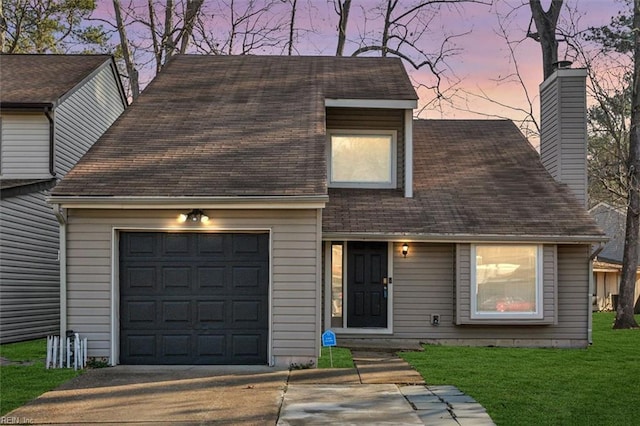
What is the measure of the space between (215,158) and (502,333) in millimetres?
6478

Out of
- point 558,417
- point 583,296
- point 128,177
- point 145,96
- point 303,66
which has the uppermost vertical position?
point 303,66

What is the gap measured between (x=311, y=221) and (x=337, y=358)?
7.99 feet

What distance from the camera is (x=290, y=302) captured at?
10531 millimetres

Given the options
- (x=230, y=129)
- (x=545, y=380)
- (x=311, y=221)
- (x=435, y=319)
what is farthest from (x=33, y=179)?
(x=545, y=380)

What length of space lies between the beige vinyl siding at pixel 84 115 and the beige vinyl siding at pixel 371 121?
610 cm

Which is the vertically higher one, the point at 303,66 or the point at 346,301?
the point at 303,66

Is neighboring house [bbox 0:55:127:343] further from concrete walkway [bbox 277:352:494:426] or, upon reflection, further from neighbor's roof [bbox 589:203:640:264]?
neighbor's roof [bbox 589:203:640:264]

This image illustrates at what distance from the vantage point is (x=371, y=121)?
51.3ft

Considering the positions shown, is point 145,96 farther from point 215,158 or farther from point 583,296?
point 583,296

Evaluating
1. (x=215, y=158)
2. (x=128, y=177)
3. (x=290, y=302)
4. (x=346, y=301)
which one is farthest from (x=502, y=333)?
(x=128, y=177)

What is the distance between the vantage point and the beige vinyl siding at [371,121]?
612 inches

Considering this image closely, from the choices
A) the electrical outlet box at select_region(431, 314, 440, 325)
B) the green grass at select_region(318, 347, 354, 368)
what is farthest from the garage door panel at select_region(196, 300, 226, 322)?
the electrical outlet box at select_region(431, 314, 440, 325)

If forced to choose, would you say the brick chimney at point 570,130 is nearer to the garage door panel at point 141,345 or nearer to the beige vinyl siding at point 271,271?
the beige vinyl siding at point 271,271

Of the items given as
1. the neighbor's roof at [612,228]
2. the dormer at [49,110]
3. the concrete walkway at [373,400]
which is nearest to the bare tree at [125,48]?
the dormer at [49,110]
